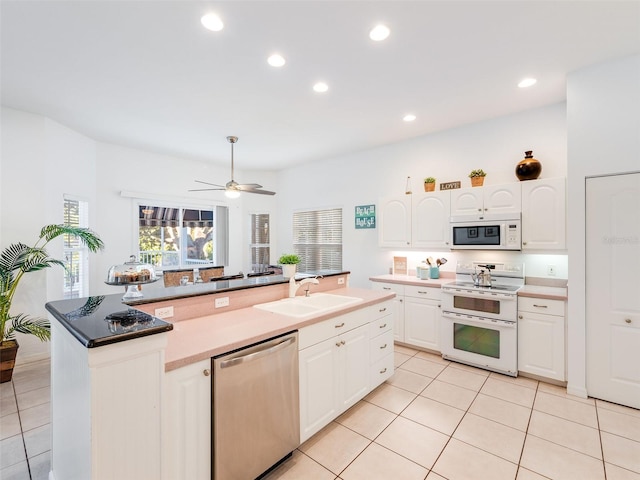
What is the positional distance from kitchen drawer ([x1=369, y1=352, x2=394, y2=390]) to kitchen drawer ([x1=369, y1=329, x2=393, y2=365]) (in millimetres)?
46

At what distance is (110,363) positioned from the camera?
44.3 inches

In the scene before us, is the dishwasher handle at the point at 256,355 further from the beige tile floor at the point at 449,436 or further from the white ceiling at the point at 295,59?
the white ceiling at the point at 295,59

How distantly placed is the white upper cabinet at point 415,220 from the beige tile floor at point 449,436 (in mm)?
1773

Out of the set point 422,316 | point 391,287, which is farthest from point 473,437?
point 391,287

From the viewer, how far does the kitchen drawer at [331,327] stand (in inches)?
80.7

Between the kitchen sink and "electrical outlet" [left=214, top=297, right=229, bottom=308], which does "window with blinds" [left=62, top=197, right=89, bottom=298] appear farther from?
the kitchen sink

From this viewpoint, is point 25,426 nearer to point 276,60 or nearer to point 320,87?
point 276,60

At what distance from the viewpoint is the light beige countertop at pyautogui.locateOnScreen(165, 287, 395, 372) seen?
4.89 feet

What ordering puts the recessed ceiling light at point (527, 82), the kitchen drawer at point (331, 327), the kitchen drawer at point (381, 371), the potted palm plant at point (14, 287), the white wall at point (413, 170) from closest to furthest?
the kitchen drawer at point (331, 327)
the kitchen drawer at point (381, 371)
the recessed ceiling light at point (527, 82)
the potted palm plant at point (14, 287)
the white wall at point (413, 170)

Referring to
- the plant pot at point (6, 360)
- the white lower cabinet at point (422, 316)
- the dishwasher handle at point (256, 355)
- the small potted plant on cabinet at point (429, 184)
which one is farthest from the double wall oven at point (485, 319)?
the plant pot at point (6, 360)

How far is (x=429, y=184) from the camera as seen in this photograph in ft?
13.4

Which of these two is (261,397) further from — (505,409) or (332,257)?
(332,257)

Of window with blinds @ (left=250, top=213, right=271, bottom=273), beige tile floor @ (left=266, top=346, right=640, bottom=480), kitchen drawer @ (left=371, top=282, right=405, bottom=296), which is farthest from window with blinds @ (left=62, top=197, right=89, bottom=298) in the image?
kitchen drawer @ (left=371, top=282, right=405, bottom=296)

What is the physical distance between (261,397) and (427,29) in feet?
8.84
